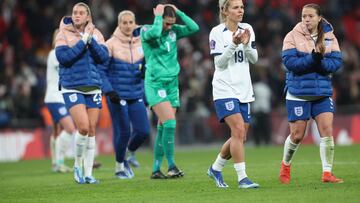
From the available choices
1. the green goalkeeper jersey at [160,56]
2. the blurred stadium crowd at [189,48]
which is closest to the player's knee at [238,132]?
the green goalkeeper jersey at [160,56]

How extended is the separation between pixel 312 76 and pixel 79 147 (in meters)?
3.66

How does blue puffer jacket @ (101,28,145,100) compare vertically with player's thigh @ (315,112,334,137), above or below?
above

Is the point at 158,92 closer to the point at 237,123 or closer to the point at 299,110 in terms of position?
the point at 299,110

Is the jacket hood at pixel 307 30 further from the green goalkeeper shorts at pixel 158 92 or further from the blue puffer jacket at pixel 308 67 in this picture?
the green goalkeeper shorts at pixel 158 92

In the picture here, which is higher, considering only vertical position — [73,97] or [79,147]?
[73,97]

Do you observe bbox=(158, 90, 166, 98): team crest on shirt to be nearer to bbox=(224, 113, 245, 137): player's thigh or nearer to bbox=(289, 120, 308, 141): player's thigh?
bbox=(289, 120, 308, 141): player's thigh

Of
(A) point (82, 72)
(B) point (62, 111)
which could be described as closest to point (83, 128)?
(A) point (82, 72)

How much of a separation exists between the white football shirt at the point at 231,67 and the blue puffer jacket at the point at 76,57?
7.85 ft

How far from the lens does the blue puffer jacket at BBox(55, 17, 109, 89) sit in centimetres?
1313

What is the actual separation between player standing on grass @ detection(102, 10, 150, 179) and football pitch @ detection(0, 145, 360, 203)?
61 centimetres

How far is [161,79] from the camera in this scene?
45.2ft

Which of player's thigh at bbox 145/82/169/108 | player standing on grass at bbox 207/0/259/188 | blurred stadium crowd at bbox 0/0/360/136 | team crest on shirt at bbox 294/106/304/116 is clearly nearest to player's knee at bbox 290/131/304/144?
team crest on shirt at bbox 294/106/304/116

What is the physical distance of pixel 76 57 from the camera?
13148mm

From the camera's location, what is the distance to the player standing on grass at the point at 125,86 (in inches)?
580
